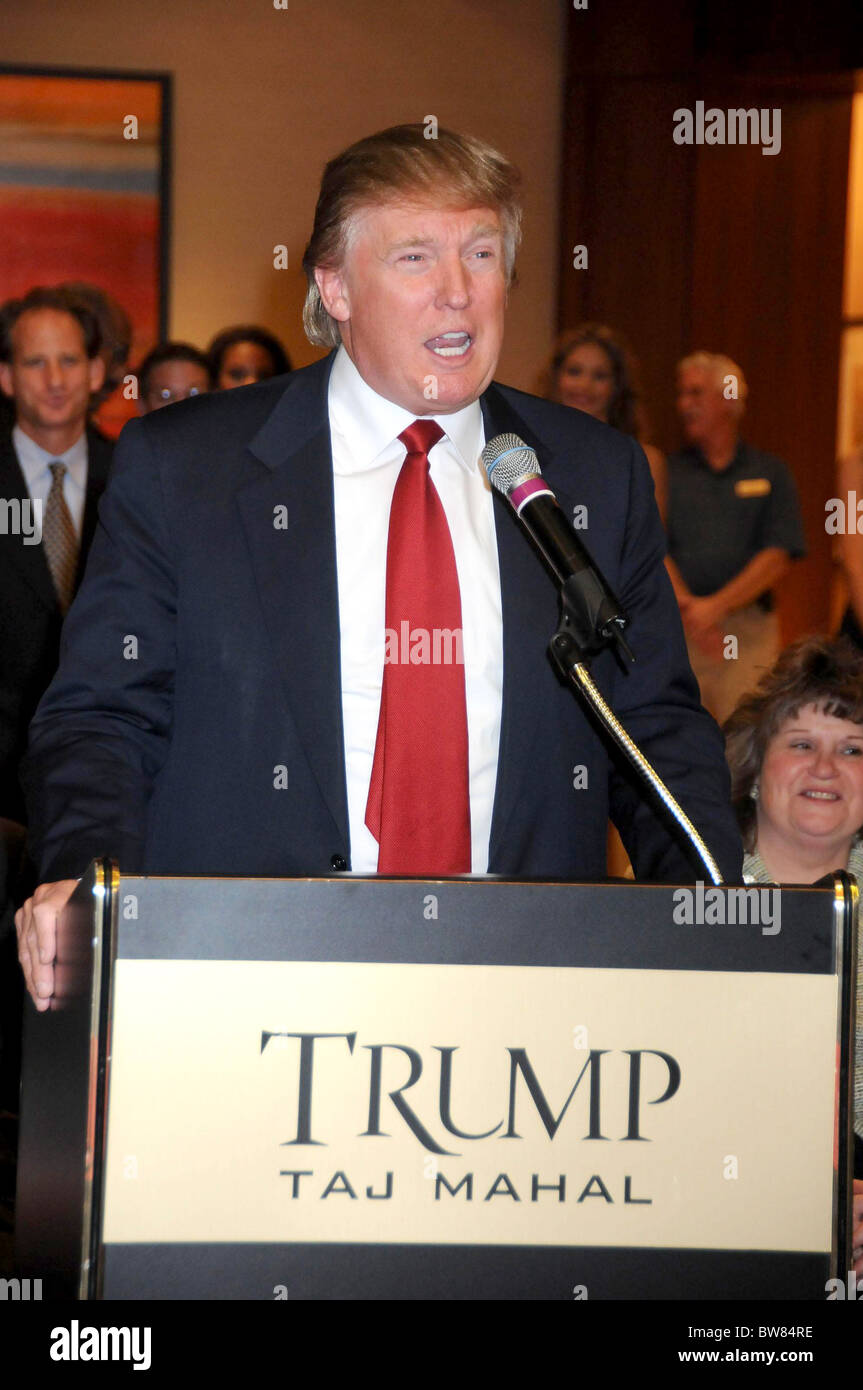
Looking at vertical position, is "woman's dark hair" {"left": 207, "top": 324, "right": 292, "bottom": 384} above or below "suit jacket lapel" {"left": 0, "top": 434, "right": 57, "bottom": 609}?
above

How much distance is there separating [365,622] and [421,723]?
13 centimetres

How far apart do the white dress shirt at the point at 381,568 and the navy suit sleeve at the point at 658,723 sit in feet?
0.45

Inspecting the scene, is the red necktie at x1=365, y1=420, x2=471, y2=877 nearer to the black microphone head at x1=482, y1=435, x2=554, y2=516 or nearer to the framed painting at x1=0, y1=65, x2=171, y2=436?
the black microphone head at x1=482, y1=435, x2=554, y2=516

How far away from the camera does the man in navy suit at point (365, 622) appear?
1600mm

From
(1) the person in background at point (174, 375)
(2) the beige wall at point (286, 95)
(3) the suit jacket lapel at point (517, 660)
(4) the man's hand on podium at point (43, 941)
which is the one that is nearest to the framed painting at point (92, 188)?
(2) the beige wall at point (286, 95)

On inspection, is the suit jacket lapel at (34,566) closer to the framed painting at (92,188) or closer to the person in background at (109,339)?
the person in background at (109,339)

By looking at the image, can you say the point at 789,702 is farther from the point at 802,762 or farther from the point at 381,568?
the point at 381,568

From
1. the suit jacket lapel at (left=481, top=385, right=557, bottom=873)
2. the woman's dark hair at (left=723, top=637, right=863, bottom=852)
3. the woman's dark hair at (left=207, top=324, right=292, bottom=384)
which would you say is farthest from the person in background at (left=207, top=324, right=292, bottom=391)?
the suit jacket lapel at (left=481, top=385, right=557, bottom=873)

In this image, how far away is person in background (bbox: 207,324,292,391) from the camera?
485cm

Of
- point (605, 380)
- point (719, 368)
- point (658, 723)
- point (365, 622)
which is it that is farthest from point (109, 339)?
point (658, 723)

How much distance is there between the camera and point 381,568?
1.69m

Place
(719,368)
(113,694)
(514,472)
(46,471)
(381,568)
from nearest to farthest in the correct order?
(514,472) < (113,694) < (381,568) < (46,471) < (719,368)

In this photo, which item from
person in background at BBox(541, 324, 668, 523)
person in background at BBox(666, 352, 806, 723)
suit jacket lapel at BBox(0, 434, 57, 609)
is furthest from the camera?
person in background at BBox(666, 352, 806, 723)

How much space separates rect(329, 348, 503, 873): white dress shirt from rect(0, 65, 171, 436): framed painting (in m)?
4.59
